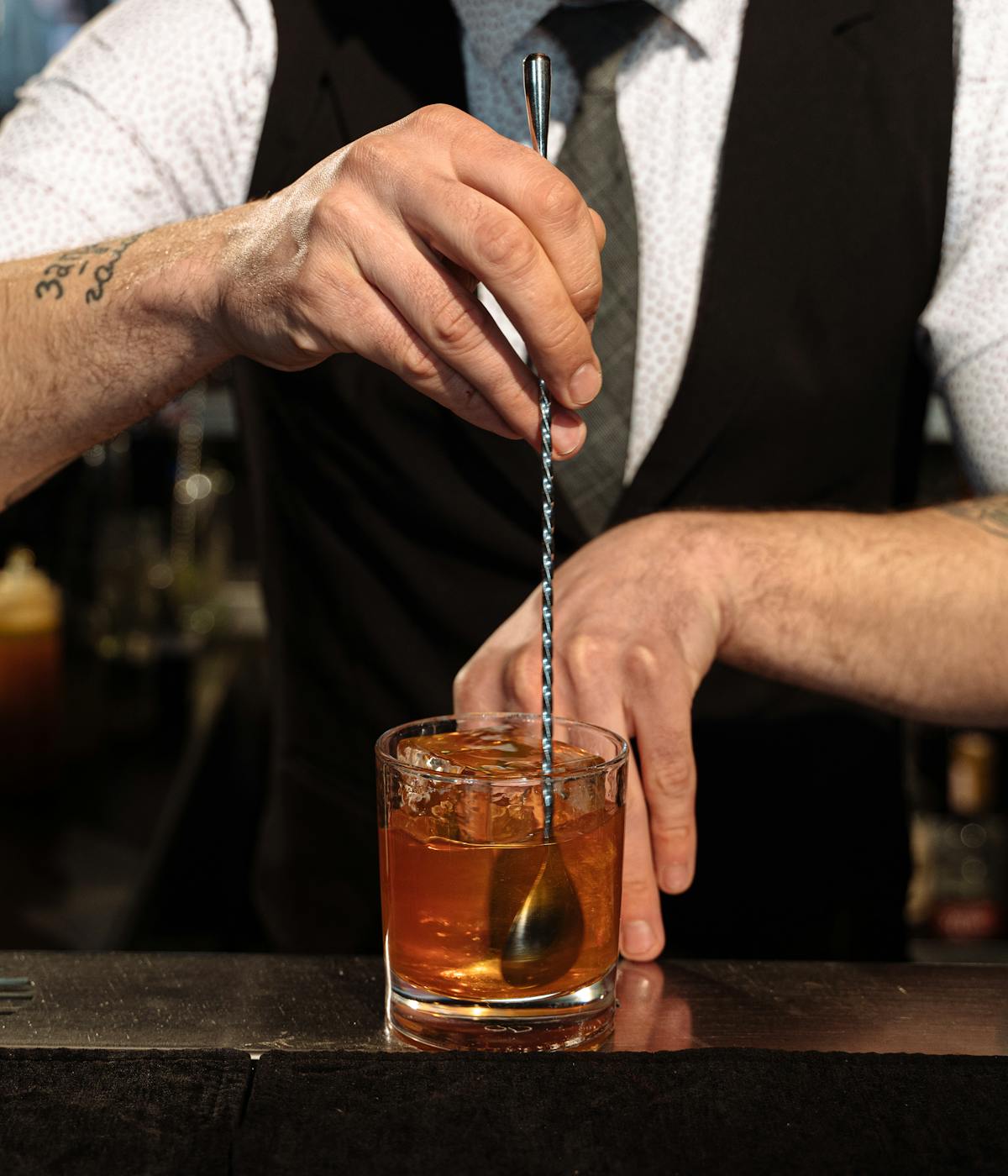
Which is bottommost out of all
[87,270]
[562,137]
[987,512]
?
[987,512]

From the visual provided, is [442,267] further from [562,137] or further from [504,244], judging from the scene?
[562,137]

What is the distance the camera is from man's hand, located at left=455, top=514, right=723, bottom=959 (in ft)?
2.88

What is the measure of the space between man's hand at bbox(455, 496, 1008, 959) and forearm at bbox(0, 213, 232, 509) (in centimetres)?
34

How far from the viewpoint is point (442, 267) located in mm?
796

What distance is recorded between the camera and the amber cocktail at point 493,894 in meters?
0.66

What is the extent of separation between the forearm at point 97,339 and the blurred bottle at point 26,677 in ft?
2.79

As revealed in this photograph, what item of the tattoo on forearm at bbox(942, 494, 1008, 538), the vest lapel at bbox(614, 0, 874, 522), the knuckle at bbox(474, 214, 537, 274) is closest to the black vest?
the vest lapel at bbox(614, 0, 874, 522)

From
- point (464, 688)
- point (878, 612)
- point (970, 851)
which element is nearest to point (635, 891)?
point (464, 688)

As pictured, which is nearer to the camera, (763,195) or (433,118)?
(433,118)

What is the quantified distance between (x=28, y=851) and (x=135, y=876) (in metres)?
0.17

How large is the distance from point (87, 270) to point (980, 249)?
31.7 inches

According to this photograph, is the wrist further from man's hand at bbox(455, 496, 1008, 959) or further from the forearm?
man's hand at bbox(455, 496, 1008, 959)

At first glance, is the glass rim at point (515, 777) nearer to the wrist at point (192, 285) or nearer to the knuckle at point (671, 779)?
the knuckle at point (671, 779)

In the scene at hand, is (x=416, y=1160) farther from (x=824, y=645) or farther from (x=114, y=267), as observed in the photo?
(x=114, y=267)
